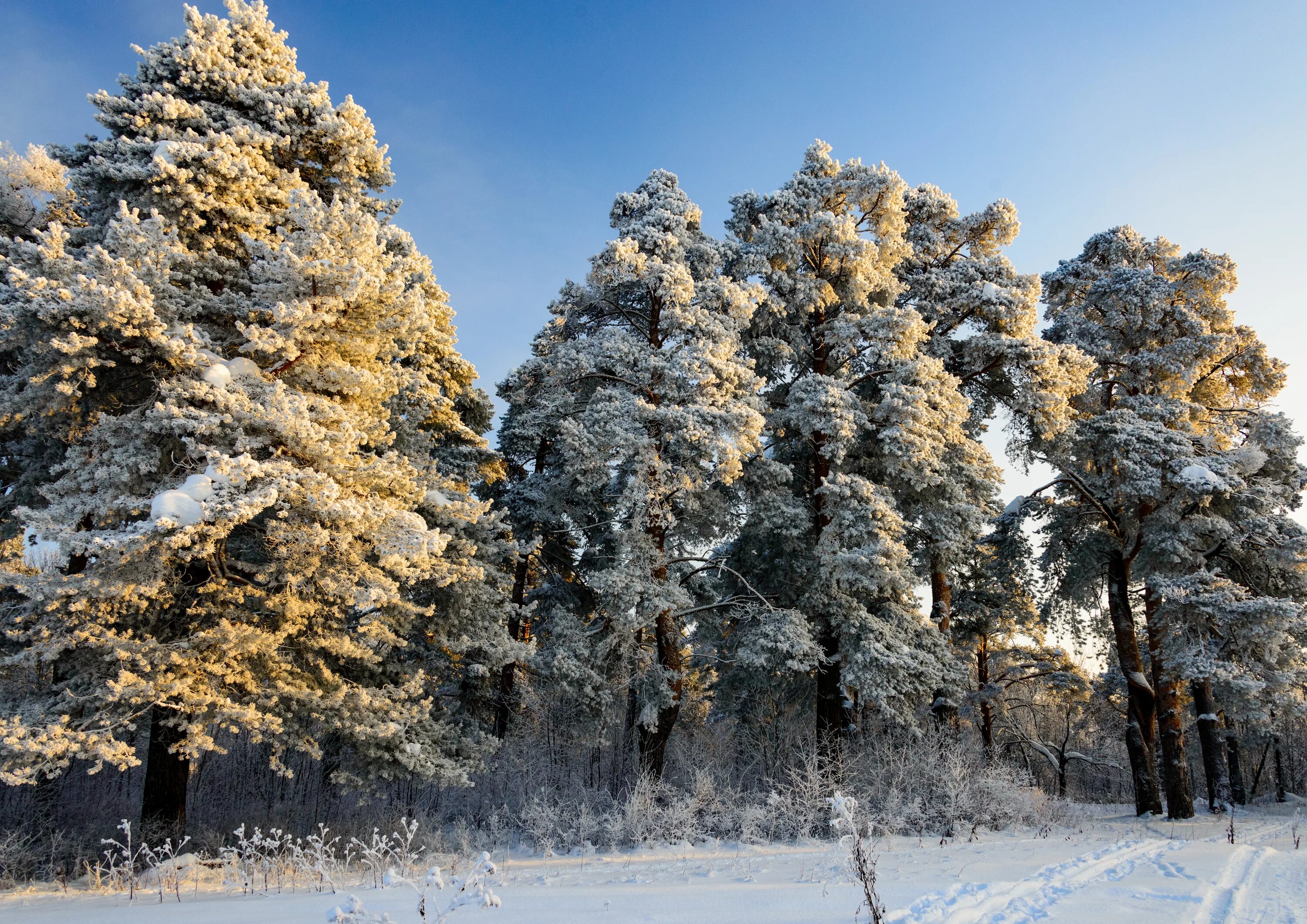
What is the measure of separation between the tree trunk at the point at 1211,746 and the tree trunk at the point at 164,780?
22.1 meters

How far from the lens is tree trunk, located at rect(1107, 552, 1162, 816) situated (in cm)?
1656

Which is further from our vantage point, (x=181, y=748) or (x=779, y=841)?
(x=779, y=841)

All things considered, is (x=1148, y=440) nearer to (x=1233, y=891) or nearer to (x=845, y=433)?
(x=845, y=433)

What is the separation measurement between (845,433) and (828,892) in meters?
9.55

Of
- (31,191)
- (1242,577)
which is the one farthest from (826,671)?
(31,191)

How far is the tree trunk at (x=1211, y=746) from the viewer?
1822 centimetres

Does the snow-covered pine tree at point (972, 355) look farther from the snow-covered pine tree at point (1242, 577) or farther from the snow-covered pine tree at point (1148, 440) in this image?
the snow-covered pine tree at point (1242, 577)

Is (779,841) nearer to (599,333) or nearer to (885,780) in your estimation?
(885,780)

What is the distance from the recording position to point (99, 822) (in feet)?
35.3

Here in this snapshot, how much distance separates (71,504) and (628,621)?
8.35m

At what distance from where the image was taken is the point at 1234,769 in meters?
23.1

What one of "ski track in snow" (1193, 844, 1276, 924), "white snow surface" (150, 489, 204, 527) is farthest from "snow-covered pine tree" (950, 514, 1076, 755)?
"white snow surface" (150, 489, 204, 527)

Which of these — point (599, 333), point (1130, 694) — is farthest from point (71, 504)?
point (1130, 694)

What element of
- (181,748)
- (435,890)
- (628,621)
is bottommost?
(435,890)
